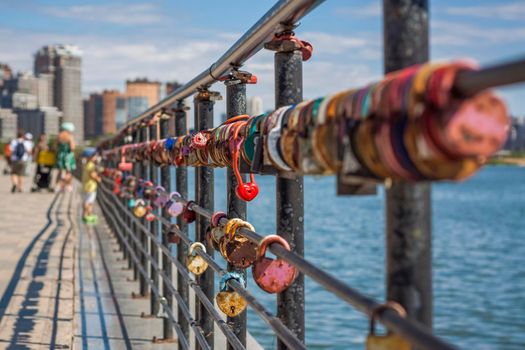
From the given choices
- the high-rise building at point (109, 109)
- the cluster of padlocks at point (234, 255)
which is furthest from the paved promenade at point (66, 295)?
the high-rise building at point (109, 109)

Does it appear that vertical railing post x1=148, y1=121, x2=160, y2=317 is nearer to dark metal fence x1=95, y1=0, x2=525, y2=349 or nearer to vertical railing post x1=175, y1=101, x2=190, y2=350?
vertical railing post x1=175, y1=101, x2=190, y2=350

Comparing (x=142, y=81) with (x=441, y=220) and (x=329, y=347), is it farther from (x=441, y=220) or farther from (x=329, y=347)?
(x=329, y=347)

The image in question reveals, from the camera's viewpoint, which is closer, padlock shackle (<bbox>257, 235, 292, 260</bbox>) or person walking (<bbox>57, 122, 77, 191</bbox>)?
padlock shackle (<bbox>257, 235, 292, 260</bbox>)

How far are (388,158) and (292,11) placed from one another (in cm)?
97

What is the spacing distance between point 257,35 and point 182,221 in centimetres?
239

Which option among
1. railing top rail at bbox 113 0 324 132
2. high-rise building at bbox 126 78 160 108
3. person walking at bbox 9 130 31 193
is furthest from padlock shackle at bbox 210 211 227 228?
high-rise building at bbox 126 78 160 108

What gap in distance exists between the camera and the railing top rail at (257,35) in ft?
6.97

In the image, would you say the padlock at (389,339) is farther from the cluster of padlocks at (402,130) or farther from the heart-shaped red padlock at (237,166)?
the heart-shaped red padlock at (237,166)

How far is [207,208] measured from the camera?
3957 millimetres

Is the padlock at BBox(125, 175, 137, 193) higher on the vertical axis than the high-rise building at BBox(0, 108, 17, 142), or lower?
lower

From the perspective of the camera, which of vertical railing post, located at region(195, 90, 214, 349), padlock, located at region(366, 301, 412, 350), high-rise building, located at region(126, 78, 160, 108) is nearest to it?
padlock, located at region(366, 301, 412, 350)

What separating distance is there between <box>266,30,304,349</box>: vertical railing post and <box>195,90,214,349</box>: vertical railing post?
154 cm

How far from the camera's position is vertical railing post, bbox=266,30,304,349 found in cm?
230

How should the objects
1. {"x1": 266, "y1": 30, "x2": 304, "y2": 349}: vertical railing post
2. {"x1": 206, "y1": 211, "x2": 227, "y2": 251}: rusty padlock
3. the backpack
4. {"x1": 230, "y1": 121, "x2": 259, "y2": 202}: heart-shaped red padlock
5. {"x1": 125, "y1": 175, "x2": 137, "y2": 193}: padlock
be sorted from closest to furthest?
{"x1": 266, "y1": 30, "x2": 304, "y2": 349}: vertical railing post < {"x1": 230, "y1": 121, "x2": 259, "y2": 202}: heart-shaped red padlock < {"x1": 206, "y1": 211, "x2": 227, "y2": 251}: rusty padlock < {"x1": 125, "y1": 175, "x2": 137, "y2": 193}: padlock < the backpack
